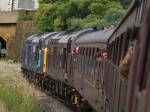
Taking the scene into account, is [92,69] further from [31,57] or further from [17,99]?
[31,57]

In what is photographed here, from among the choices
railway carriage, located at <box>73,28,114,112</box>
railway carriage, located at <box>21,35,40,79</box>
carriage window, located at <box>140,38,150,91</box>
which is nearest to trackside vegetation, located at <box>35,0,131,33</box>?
railway carriage, located at <box>21,35,40,79</box>

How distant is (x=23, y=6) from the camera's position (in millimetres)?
75188

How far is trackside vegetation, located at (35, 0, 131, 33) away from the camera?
35688mm

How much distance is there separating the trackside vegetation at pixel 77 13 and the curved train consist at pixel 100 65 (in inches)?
158

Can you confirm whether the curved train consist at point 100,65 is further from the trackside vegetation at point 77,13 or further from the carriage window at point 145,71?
the trackside vegetation at point 77,13

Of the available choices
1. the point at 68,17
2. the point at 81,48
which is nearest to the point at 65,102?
the point at 81,48

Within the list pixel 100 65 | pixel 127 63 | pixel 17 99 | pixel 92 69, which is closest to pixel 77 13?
pixel 17 99

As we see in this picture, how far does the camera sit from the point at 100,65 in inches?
502

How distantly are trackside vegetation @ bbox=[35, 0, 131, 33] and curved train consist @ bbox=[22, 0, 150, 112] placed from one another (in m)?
4.00

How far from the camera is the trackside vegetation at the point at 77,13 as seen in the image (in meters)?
35.7

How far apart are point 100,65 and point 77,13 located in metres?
31.9

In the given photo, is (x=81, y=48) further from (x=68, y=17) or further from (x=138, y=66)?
(x=68, y=17)

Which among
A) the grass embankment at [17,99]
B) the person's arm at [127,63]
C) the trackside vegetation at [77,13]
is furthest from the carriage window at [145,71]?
the trackside vegetation at [77,13]

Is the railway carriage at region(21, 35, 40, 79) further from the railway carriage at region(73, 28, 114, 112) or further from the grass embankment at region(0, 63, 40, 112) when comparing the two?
the railway carriage at region(73, 28, 114, 112)
